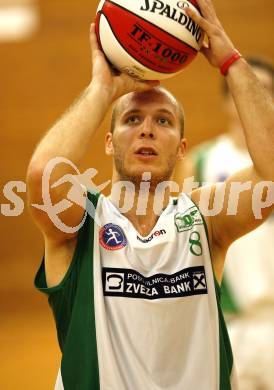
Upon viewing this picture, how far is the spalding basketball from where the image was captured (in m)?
3.43

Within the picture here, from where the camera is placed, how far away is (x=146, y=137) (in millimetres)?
3551

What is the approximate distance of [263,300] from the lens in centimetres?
583

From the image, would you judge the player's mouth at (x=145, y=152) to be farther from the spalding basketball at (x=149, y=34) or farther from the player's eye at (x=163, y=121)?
the spalding basketball at (x=149, y=34)

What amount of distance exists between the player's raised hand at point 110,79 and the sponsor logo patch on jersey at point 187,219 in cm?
65

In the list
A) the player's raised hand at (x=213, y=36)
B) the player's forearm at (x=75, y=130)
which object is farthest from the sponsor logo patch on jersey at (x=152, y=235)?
the player's raised hand at (x=213, y=36)

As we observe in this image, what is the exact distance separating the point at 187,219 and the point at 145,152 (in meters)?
0.40

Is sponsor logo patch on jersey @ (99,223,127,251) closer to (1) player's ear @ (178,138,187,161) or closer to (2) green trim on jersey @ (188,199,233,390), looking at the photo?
(2) green trim on jersey @ (188,199,233,390)

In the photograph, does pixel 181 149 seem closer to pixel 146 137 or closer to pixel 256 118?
pixel 146 137

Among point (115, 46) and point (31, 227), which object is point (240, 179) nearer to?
point (115, 46)

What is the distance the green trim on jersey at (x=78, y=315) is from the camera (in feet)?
10.9

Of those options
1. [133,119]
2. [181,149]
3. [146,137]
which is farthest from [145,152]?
[181,149]

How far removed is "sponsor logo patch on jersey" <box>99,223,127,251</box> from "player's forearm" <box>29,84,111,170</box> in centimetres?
40

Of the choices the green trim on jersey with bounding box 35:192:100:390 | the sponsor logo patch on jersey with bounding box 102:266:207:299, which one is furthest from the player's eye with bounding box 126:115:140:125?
the sponsor logo patch on jersey with bounding box 102:266:207:299

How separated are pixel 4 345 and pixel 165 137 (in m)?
5.45
